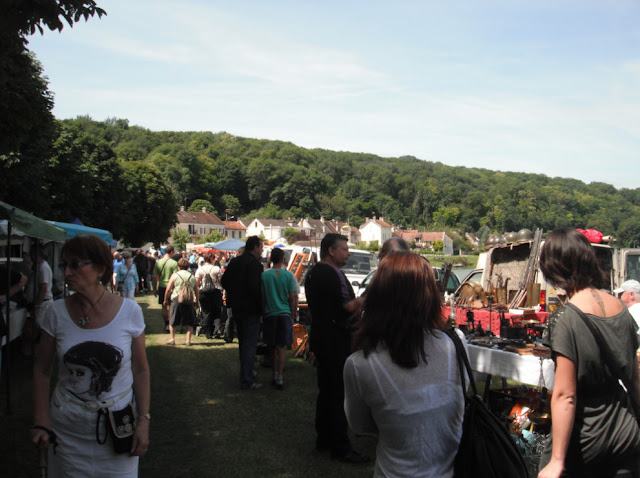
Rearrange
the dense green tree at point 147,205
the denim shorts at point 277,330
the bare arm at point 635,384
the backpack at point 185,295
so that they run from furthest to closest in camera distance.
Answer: the dense green tree at point 147,205 → the backpack at point 185,295 → the denim shorts at point 277,330 → the bare arm at point 635,384

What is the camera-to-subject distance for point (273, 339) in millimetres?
7848

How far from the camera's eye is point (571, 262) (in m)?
2.62

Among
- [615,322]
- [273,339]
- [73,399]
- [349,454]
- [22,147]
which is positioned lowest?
[349,454]

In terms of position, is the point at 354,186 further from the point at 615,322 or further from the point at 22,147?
the point at 615,322

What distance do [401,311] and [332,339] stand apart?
313 centimetres

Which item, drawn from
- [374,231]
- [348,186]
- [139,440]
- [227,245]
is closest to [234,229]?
[374,231]

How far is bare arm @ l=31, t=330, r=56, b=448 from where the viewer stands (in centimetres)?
270

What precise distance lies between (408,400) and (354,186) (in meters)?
170

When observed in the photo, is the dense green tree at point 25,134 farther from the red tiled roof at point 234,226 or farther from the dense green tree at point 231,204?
the dense green tree at point 231,204

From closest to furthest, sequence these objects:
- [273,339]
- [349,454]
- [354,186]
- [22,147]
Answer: [349,454], [273,339], [22,147], [354,186]

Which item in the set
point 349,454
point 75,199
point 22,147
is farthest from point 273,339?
point 75,199

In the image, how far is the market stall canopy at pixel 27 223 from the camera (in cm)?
708

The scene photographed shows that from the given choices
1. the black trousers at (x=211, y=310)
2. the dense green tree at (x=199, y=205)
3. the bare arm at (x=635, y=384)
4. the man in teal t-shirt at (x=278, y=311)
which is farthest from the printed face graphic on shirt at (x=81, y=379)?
the dense green tree at (x=199, y=205)

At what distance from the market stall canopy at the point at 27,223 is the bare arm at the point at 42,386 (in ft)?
16.1
